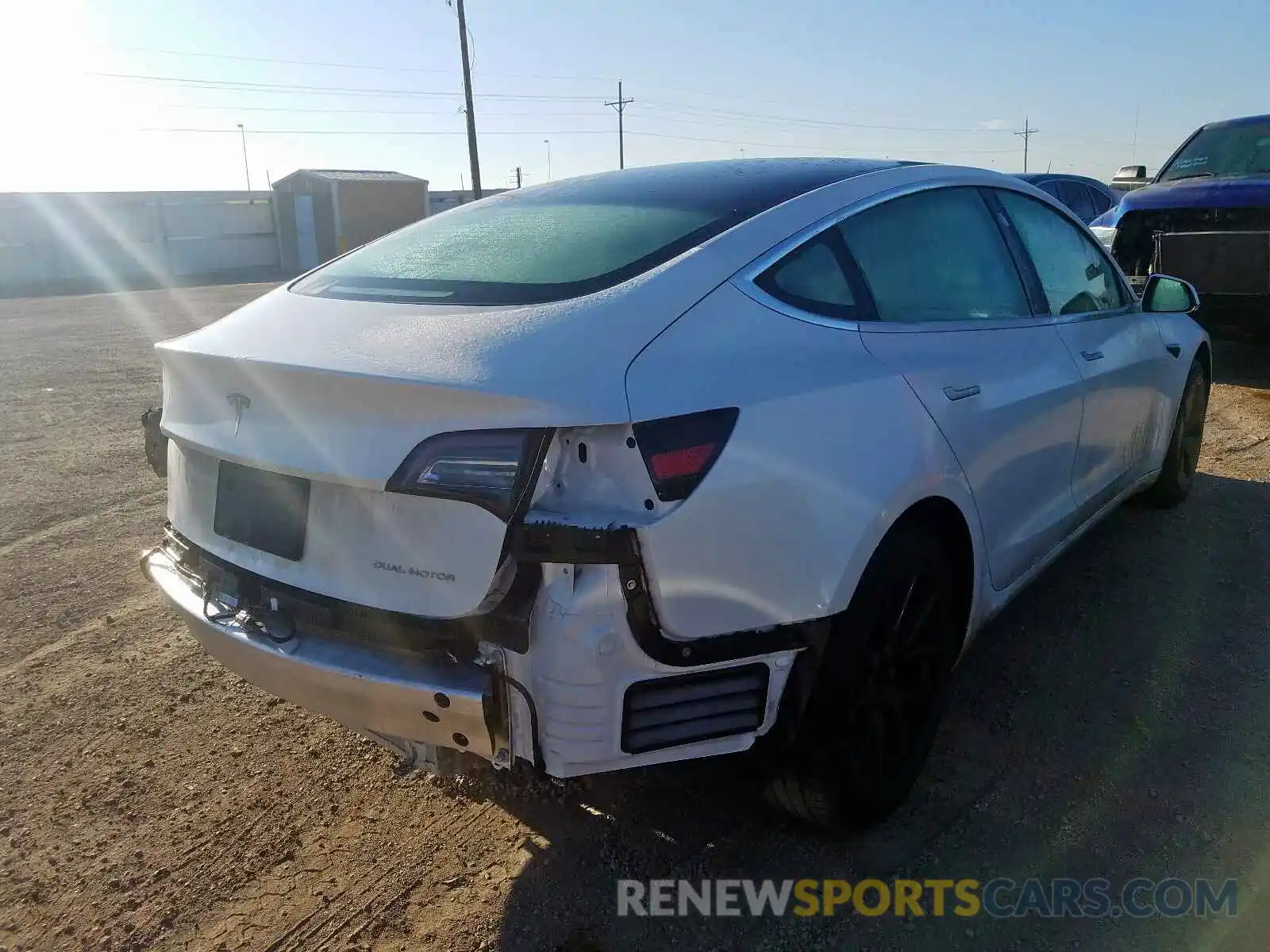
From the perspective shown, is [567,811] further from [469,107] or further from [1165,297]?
[469,107]

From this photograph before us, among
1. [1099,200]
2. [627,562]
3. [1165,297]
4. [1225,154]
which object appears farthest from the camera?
[1099,200]

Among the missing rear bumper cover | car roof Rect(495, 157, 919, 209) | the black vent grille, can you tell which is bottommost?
the black vent grille

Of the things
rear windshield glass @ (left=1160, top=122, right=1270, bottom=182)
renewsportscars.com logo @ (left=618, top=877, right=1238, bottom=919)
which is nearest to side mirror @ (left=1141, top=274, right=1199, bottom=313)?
renewsportscars.com logo @ (left=618, top=877, right=1238, bottom=919)

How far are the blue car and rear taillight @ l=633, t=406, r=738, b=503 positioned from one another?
597 centimetres

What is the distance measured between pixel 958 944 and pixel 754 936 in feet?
1.51

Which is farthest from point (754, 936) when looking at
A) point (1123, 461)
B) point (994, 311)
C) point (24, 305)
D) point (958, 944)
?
point (24, 305)

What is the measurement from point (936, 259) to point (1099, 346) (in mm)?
1068

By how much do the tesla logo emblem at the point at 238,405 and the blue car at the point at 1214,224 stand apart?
6395 mm

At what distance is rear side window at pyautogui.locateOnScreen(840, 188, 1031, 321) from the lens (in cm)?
273

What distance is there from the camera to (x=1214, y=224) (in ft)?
27.5

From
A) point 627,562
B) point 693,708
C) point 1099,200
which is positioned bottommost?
point 693,708

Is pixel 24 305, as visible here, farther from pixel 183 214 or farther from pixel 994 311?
pixel 994 311

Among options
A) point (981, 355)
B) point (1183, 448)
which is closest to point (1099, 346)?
point (981, 355)

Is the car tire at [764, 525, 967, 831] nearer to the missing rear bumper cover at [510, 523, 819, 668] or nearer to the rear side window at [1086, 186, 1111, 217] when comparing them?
the missing rear bumper cover at [510, 523, 819, 668]
